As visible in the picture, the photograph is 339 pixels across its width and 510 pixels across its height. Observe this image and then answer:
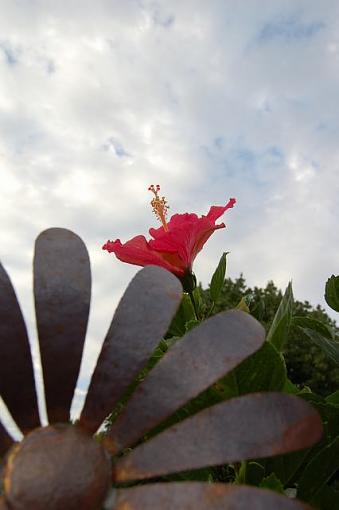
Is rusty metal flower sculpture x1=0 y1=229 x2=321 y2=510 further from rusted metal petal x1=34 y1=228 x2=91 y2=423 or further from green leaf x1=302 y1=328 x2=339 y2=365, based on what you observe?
green leaf x1=302 y1=328 x2=339 y2=365

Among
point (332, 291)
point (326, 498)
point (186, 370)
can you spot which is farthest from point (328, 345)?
point (186, 370)

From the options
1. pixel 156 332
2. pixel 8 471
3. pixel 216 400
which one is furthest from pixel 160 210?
pixel 8 471

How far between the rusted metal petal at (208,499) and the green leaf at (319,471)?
297 mm

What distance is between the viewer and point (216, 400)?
683 mm

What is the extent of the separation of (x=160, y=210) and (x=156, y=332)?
72 centimetres

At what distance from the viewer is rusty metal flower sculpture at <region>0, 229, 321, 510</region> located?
435mm

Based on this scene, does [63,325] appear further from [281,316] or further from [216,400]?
[281,316]

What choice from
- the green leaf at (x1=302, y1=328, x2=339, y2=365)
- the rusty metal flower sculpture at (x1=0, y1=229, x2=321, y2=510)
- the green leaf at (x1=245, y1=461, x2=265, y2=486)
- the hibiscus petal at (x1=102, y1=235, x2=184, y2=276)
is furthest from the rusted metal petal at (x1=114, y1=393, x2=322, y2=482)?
the hibiscus petal at (x1=102, y1=235, x2=184, y2=276)

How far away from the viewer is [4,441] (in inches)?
19.4

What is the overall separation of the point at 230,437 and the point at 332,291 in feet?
2.28

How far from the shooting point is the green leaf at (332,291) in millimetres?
1104

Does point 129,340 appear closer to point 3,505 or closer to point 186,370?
point 186,370

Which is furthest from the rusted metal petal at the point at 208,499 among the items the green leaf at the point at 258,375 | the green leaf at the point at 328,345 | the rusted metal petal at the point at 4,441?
the green leaf at the point at 328,345

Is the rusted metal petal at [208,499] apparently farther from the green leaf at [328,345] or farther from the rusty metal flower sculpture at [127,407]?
the green leaf at [328,345]
